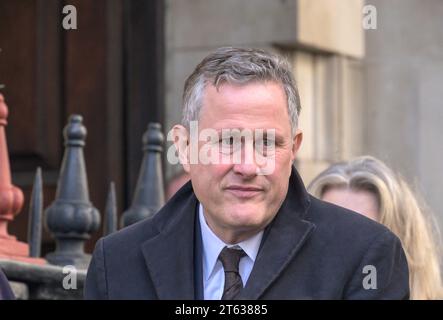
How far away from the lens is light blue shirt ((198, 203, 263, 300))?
11.8 ft

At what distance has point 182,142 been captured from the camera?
3.74 meters

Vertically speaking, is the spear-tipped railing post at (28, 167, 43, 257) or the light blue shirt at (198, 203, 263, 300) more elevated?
the light blue shirt at (198, 203, 263, 300)

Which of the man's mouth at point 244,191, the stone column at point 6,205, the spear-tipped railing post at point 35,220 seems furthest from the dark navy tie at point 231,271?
the spear-tipped railing post at point 35,220

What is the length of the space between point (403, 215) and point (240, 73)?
201 centimetres

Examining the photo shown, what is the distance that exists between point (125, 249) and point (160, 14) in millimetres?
5341

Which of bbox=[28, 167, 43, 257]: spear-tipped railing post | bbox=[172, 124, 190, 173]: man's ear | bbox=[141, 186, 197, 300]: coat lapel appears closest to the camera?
bbox=[141, 186, 197, 300]: coat lapel

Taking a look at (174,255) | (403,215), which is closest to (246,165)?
(174,255)

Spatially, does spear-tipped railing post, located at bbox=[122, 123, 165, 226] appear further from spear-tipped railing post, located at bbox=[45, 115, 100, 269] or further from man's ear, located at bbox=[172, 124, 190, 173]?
man's ear, located at bbox=[172, 124, 190, 173]

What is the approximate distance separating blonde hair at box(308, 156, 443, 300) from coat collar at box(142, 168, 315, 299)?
5.33 feet

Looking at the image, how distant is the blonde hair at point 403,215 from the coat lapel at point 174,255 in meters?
1.71

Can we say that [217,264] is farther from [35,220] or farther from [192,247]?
[35,220]

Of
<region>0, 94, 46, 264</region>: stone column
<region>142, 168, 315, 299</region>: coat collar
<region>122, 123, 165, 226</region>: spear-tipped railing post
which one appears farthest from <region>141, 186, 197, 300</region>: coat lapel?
<region>122, 123, 165, 226</region>: spear-tipped railing post
